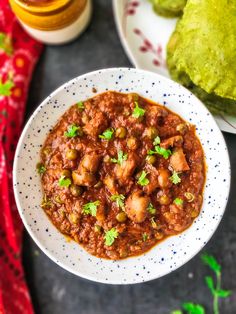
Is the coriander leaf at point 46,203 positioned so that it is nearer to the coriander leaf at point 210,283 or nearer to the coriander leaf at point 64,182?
the coriander leaf at point 64,182

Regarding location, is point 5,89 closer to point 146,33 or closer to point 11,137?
point 11,137

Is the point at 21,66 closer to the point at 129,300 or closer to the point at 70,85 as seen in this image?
the point at 70,85

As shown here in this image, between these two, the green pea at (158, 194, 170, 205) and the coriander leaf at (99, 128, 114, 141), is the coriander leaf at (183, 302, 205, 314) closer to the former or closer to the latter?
the green pea at (158, 194, 170, 205)

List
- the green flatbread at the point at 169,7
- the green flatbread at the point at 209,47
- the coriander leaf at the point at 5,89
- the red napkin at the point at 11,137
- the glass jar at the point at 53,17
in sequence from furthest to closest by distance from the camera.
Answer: the red napkin at the point at 11,137, the coriander leaf at the point at 5,89, the green flatbread at the point at 169,7, the glass jar at the point at 53,17, the green flatbread at the point at 209,47

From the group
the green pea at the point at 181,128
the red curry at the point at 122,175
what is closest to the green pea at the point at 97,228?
the red curry at the point at 122,175

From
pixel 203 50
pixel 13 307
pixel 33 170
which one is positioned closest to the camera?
pixel 203 50

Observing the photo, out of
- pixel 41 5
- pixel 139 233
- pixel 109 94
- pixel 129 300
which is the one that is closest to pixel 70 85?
pixel 109 94

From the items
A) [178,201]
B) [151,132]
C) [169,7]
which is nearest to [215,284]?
[178,201]
